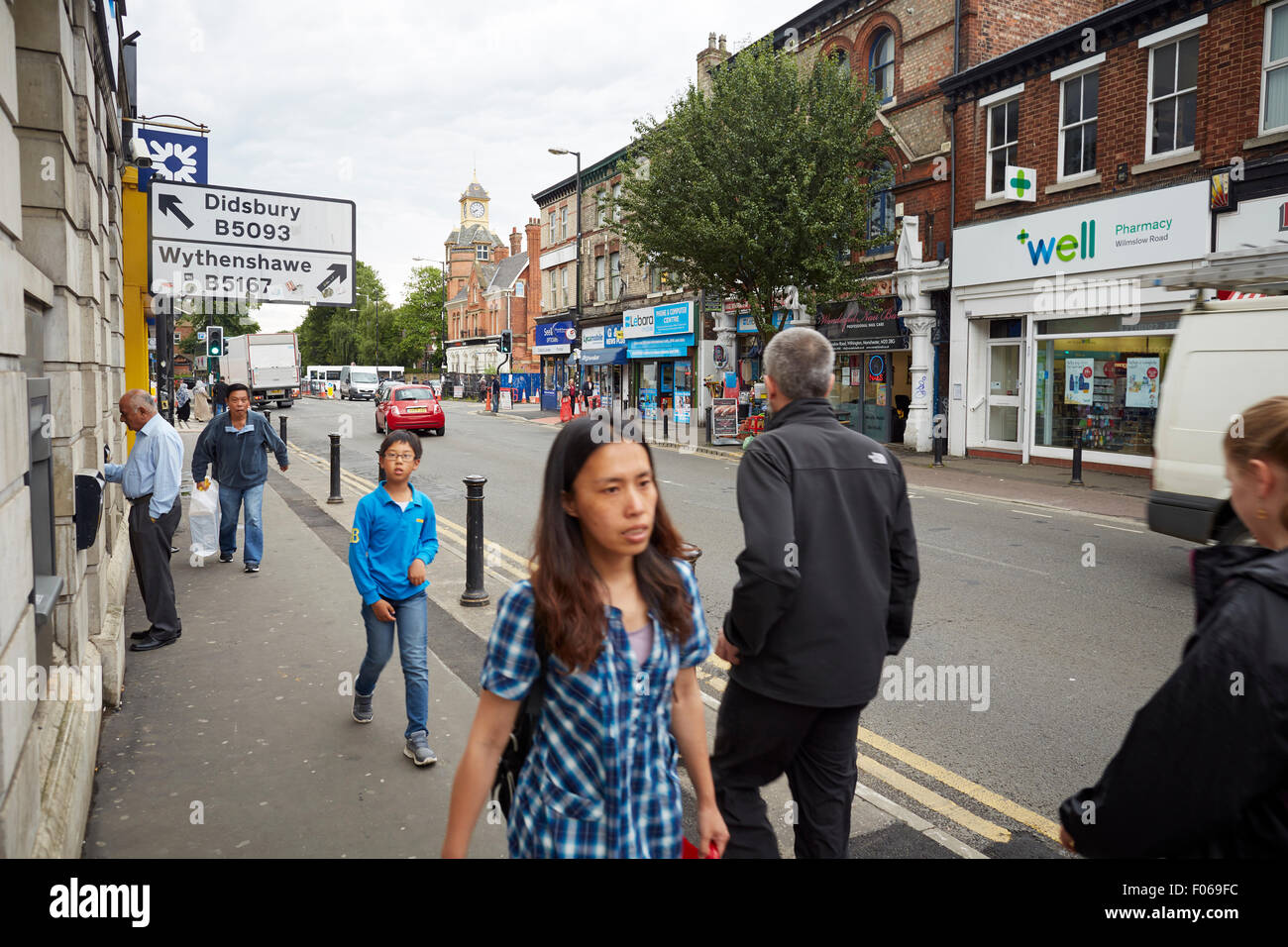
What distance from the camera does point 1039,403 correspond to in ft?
60.8

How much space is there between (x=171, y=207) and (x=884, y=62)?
2021cm

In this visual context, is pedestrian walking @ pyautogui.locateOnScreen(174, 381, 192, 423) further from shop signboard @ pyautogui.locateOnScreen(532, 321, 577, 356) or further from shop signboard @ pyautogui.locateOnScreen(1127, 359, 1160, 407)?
shop signboard @ pyautogui.locateOnScreen(1127, 359, 1160, 407)

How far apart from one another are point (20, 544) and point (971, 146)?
20.5 m

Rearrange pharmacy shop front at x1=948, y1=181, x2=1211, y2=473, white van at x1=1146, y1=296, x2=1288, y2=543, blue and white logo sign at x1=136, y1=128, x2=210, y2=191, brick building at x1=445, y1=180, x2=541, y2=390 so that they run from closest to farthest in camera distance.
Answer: white van at x1=1146, y1=296, x2=1288, y2=543, blue and white logo sign at x1=136, y1=128, x2=210, y2=191, pharmacy shop front at x1=948, y1=181, x2=1211, y2=473, brick building at x1=445, y1=180, x2=541, y2=390

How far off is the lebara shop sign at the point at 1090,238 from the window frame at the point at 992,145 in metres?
0.86

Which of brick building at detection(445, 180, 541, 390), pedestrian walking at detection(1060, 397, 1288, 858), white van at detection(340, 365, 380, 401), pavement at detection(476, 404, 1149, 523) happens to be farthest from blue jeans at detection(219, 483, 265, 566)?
white van at detection(340, 365, 380, 401)

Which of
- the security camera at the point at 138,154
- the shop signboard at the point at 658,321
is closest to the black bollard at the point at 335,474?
the security camera at the point at 138,154

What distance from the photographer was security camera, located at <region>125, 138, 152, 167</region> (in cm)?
851

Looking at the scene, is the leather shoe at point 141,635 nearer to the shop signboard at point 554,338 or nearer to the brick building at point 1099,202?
the brick building at point 1099,202

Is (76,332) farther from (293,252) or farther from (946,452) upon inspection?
(946,452)

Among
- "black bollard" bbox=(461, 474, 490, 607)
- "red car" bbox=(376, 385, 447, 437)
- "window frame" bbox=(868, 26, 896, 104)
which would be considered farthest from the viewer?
"red car" bbox=(376, 385, 447, 437)

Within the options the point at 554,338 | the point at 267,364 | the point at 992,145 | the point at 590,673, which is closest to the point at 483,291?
the point at 554,338

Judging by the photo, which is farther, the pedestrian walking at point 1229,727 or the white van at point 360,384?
the white van at point 360,384

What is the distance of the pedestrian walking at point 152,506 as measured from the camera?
6.17 metres
